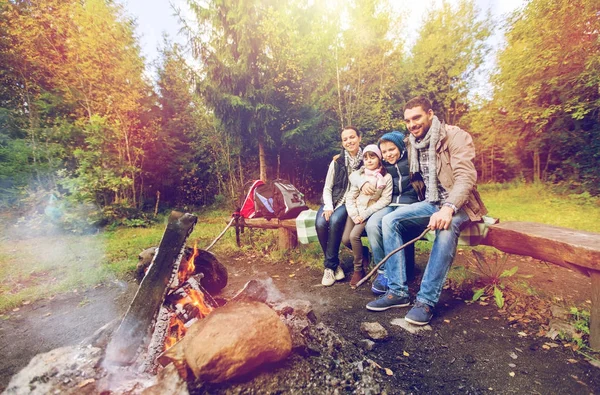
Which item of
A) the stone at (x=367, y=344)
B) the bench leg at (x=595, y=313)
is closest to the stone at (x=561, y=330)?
the bench leg at (x=595, y=313)

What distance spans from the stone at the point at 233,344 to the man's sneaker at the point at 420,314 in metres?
1.24

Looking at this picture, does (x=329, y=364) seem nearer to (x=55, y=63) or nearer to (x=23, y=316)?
(x=23, y=316)

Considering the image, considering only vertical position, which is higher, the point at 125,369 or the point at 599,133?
the point at 599,133

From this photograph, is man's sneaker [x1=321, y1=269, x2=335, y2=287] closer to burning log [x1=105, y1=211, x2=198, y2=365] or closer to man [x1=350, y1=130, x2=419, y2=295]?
man [x1=350, y1=130, x2=419, y2=295]

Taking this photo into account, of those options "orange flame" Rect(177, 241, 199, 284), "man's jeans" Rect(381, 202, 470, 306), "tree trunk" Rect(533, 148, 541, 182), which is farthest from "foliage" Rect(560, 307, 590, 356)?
"tree trunk" Rect(533, 148, 541, 182)

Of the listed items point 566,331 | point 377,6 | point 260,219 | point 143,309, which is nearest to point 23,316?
point 143,309

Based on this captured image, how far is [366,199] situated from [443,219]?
97cm

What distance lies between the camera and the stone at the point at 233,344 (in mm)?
1391

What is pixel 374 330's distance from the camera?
2.18 m

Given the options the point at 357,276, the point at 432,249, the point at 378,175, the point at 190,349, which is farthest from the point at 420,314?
the point at 190,349

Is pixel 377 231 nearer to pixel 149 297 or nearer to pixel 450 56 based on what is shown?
pixel 149 297

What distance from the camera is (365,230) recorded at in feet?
10.2

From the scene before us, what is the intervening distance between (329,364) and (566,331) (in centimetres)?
189

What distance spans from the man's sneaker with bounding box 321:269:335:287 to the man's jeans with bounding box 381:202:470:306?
775 millimetres
